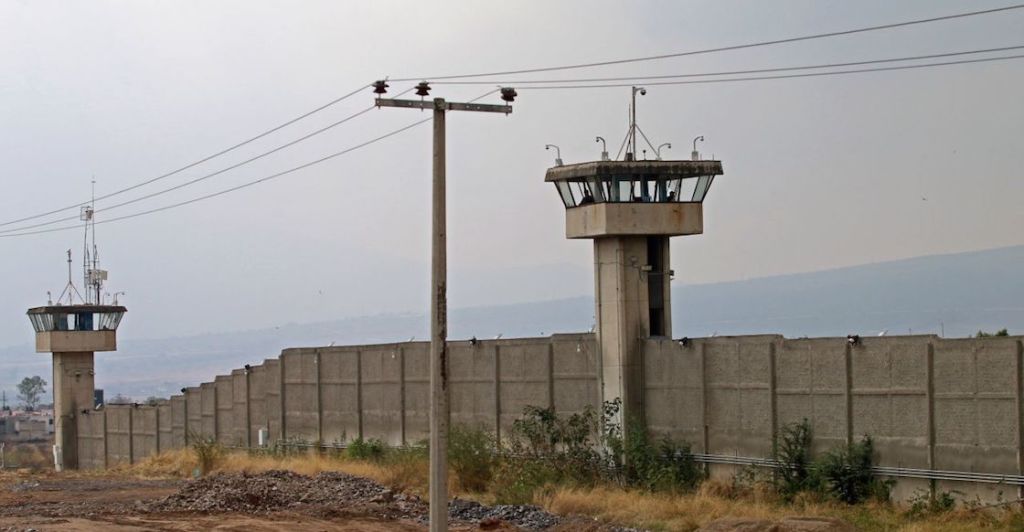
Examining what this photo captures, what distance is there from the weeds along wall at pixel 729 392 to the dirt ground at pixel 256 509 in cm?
498

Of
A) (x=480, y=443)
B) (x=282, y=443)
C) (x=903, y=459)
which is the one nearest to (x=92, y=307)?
(x=282, y=443)

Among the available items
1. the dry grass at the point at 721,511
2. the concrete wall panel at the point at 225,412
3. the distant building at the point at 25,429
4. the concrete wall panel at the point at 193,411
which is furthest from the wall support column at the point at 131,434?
the distant building at the point at 25,429

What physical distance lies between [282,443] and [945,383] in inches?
1027

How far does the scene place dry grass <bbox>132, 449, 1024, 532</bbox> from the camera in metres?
24.5

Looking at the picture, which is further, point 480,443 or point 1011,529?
point 480,443

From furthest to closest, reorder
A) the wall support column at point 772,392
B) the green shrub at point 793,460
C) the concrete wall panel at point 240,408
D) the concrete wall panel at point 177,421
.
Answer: the concrete wall panel at point 177,421 → the concrete wall panel at point 240,408 → the wall support column at point 772,392 → the green shrub at point 793,460

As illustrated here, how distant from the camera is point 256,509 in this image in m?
29.7

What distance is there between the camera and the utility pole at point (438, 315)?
845 inches

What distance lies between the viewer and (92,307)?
6881cm

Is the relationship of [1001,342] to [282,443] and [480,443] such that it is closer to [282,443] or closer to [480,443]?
[480,443]

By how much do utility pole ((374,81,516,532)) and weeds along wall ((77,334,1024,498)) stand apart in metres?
9.41

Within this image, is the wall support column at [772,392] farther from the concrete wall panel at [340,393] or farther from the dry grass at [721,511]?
the concrete wall panel at [340,393]

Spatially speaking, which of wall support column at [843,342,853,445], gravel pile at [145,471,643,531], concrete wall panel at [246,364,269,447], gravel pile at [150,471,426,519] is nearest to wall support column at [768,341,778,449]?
wall support column at [843,342,853,445]

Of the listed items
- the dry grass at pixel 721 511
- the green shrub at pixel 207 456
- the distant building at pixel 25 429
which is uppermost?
the dry grass at pixel 721 511
